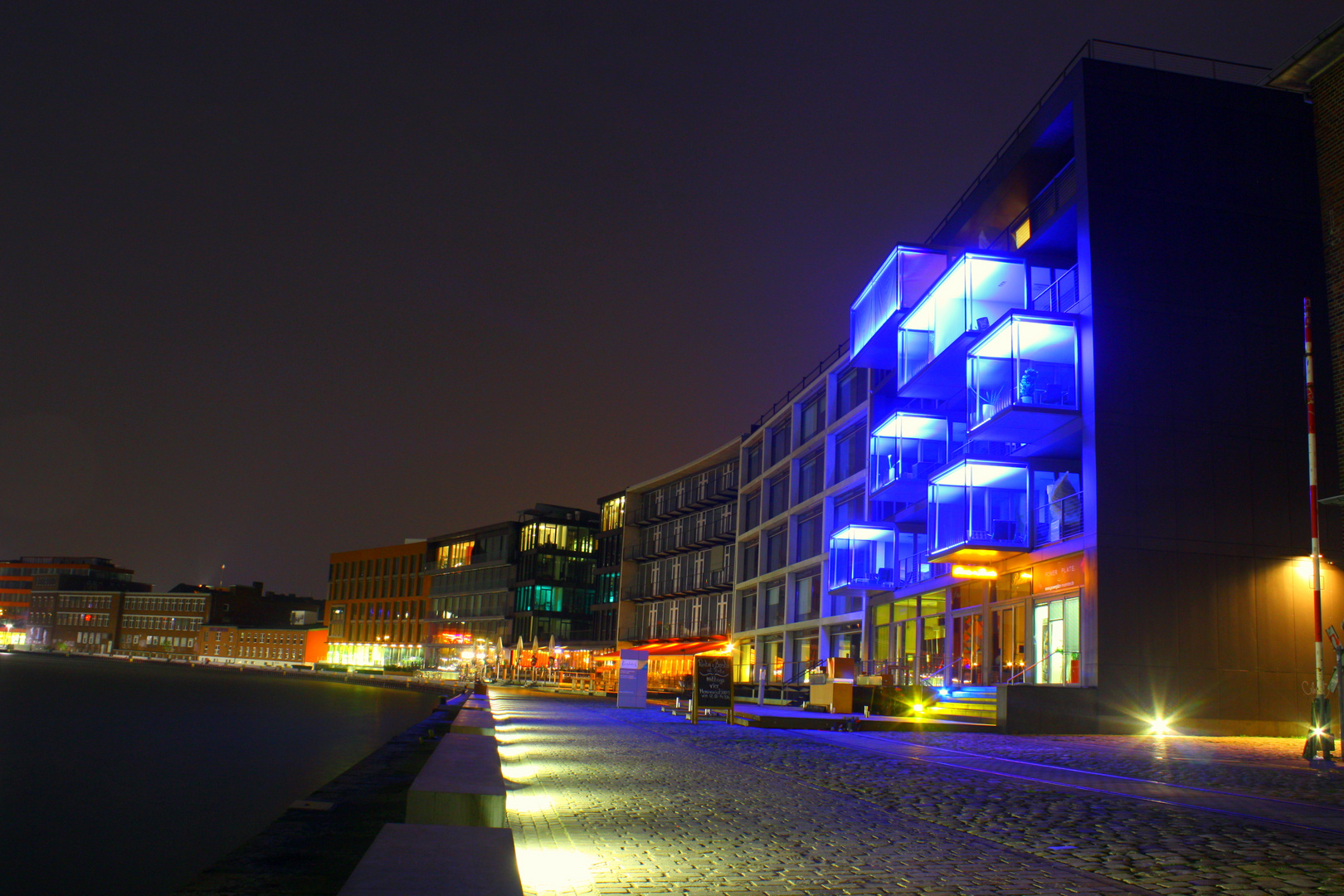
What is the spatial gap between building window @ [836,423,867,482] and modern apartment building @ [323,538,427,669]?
217 feet

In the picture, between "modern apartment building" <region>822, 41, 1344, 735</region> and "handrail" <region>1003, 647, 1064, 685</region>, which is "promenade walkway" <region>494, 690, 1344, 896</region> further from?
"handrail" <region>1003, 647, 1064, 685</region>

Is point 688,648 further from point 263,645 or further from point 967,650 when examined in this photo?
point 263,645

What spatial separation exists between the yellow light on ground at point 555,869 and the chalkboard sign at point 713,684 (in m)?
17.1

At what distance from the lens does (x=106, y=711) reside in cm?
3284

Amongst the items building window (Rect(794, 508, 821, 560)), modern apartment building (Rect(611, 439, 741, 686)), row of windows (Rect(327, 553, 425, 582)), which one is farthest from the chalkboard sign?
row of windows (Rect(327, 553, 425, 582))

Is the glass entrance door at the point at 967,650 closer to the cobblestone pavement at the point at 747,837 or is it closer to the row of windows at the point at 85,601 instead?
the cobblestone pavement at the point at 747,837

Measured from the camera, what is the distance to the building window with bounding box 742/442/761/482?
60.9m

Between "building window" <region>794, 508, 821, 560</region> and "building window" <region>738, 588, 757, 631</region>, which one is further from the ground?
"building window" <region>794, 508, 821, 560</region>

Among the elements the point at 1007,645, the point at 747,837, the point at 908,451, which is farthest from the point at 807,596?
the point at 747,837

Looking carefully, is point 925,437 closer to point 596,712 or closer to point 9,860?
point 596,712

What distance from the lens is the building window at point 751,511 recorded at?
198ft

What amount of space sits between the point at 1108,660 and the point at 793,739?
9.41m

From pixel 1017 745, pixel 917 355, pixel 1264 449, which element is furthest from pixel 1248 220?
pixel 1017 745

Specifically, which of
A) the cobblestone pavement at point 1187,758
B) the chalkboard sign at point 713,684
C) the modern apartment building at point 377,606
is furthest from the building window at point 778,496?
the modern apartment building at point 377,606
